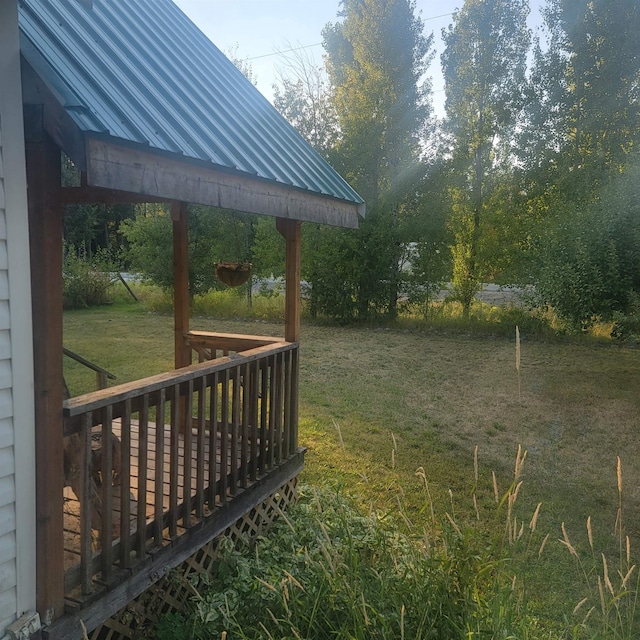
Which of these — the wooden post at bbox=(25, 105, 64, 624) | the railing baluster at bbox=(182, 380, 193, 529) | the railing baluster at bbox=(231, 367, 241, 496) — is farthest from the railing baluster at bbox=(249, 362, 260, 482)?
the wooden post at bbox=(25, 105, 64, 624)

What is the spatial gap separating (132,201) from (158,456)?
2.00 metres

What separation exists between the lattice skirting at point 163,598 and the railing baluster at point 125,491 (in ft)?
1.02

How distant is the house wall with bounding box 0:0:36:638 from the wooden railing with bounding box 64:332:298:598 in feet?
0.73

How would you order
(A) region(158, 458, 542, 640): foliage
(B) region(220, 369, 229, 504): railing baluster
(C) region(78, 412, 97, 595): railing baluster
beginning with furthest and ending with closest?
(B) region(220, 369, 229, 504): railing baluster
(C) region(78, 412, 97, 595): railing baluster
(A) region(158, 458, 542, 640): foliage

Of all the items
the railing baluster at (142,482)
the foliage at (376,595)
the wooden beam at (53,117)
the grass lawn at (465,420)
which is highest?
→ the wooden beam at (53,117)

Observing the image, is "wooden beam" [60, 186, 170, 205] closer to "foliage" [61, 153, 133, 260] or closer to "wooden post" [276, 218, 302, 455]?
"wooden post" [276, 218, 302, 455]

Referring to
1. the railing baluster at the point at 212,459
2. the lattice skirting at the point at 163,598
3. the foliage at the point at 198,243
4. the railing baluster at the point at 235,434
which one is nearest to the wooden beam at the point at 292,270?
the railing baluster at the point at 235,434

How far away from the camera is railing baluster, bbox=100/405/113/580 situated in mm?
2684

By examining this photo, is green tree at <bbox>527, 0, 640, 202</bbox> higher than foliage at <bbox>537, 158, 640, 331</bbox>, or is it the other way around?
green tree at <bbox>527, 0, 640, 202</bbox>

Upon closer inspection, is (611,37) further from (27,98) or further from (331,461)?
(27,98)

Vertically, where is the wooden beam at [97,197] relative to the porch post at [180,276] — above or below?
above

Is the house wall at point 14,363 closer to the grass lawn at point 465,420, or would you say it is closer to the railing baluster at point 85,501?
the railing baluster at point 85,501

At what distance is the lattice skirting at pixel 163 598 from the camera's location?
2.97 meters

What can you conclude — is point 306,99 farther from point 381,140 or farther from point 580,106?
point 580,106
